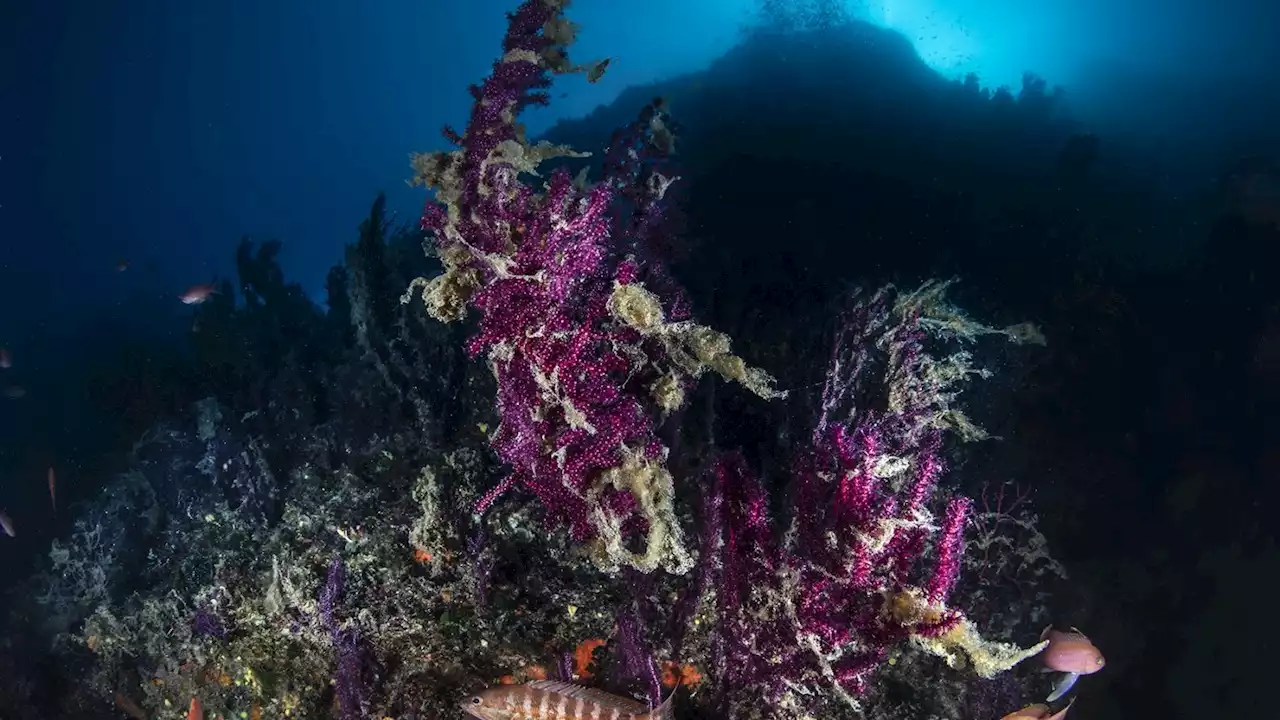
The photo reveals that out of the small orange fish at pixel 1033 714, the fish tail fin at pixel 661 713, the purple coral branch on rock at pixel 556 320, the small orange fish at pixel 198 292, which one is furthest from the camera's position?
the small orange fish at pixel 198 292

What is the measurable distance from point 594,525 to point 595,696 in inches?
31.1

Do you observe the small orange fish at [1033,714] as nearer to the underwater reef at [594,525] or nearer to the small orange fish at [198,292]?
the underwater reef at [594,525]

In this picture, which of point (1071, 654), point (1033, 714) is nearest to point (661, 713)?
point (1033, 714)

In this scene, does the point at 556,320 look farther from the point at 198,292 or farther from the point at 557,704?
the point at 198,292

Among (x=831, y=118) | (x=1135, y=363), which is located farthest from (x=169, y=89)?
(x=1135, y=363)

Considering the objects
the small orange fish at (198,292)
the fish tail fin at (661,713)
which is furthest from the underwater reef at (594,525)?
the small orange fish at (198,292)

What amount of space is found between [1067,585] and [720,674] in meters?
5.39

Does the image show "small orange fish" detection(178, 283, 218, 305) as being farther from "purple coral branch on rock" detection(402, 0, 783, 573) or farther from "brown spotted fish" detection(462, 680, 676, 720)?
"brown spotted fish" detection(462, 680, 676, 720)

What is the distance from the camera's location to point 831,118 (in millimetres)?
16484

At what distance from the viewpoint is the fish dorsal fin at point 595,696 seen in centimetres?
272

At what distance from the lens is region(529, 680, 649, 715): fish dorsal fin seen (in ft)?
8.91

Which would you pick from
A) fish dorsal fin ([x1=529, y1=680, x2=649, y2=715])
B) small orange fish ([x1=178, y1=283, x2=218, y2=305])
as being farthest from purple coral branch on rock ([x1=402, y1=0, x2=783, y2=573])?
small orange fish ([x1=178, y1=283, x2=218, y2=305])

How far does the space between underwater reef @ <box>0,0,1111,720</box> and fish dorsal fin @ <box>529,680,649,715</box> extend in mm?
176

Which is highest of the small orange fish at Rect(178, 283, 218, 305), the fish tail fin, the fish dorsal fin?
the small orange fish at Rect(178, 283, 218, 305)
